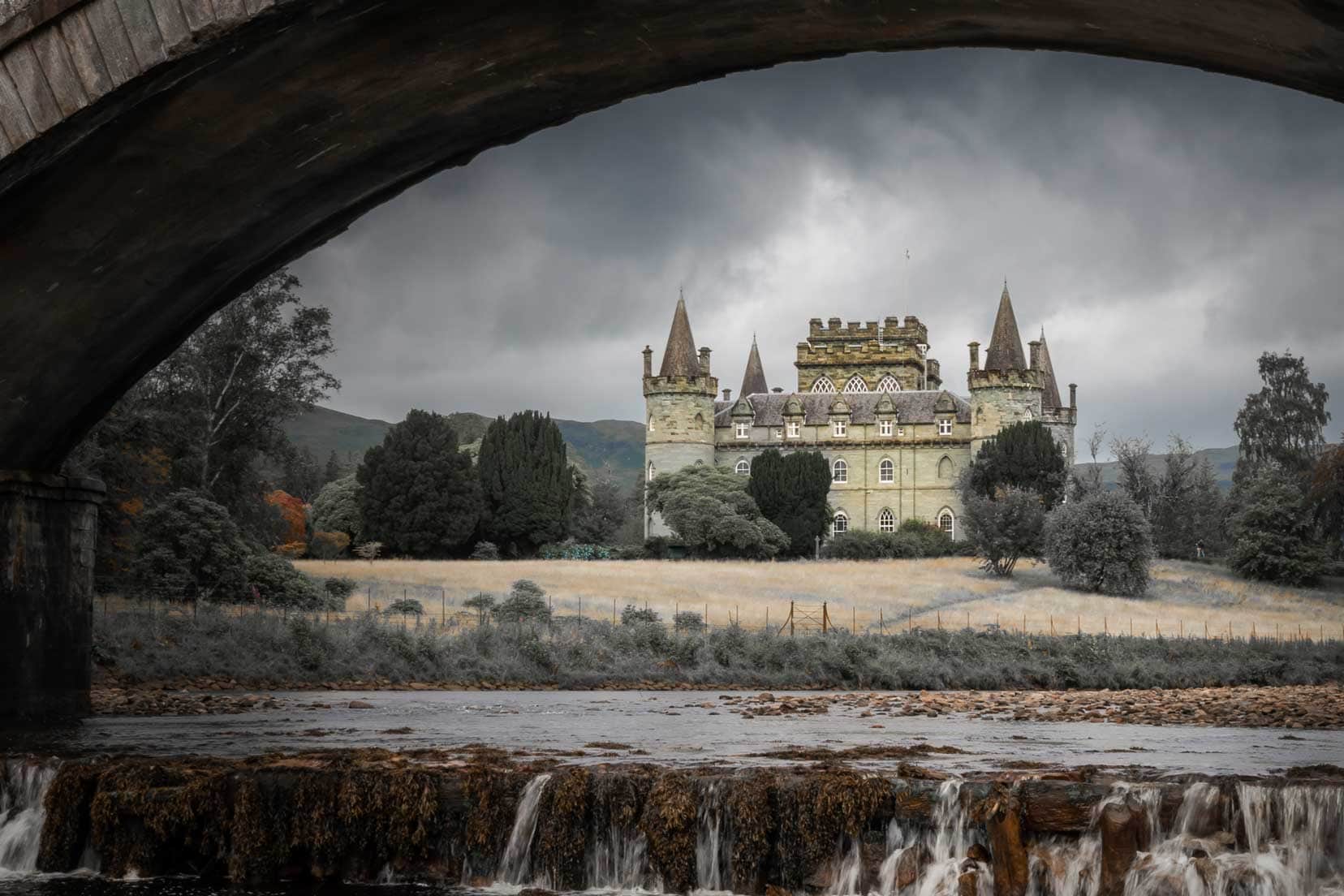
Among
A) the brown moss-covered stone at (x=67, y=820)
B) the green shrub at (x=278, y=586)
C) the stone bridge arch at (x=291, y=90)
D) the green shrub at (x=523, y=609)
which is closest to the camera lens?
the stone bridge arch at (x=291, y=90)

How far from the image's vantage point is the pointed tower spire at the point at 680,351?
107562 millimetres

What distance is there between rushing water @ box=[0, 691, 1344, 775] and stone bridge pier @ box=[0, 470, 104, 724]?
1.75 feet

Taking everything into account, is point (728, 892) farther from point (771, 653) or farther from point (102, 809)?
point (771, 653)

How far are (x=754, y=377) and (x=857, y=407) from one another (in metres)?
17.5

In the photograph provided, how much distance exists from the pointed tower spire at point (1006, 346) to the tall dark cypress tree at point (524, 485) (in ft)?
110

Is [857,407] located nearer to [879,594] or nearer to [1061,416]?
[1061,416]

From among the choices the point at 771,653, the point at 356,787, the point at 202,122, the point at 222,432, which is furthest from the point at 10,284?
the point at 222,432

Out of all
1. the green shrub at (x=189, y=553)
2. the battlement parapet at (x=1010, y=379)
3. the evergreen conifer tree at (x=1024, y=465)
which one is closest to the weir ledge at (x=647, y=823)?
the green shrub at (x=189, y=553)

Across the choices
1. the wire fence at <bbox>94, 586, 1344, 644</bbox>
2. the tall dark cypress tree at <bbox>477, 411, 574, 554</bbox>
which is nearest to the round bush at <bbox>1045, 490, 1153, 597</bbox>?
the wire fence at <bbox>94, 586, 1344, 644</bbox>

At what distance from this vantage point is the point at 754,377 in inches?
4865

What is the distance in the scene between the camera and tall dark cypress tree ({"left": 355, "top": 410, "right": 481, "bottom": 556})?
3088 inches

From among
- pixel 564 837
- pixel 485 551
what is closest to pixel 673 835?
pixel 564 837

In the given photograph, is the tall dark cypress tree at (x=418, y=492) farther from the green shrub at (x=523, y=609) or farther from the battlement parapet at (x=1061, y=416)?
the battlement parapet at (x=1061, y=416)

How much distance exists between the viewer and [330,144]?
36.1ft
